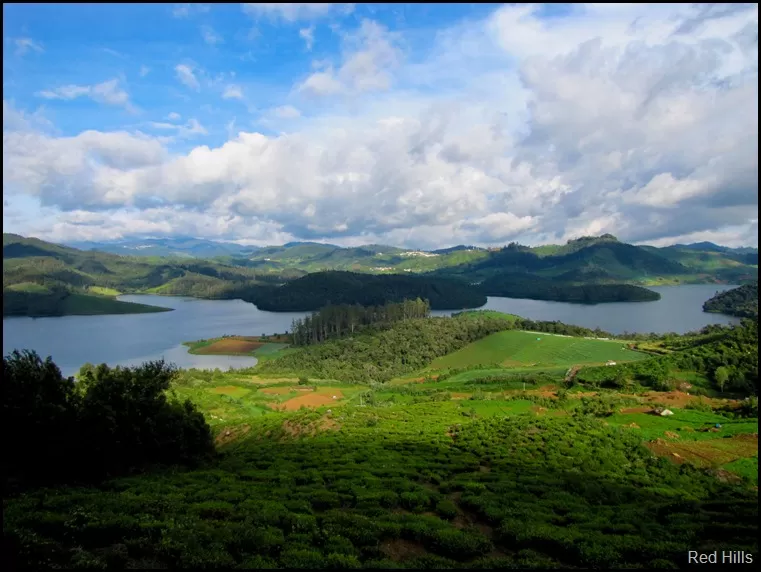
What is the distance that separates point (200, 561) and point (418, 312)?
14396cm

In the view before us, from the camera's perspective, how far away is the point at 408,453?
2753 cm

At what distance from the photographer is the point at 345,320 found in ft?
474

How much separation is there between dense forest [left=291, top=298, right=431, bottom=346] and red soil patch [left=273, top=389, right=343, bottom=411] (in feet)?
199

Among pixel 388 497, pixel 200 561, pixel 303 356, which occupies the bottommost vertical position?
pixel 303 356

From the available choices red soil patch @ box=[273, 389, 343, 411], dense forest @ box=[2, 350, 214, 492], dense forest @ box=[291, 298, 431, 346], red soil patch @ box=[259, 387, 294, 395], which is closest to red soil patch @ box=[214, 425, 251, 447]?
dense forest @ box=[2, 350, 214, 492]

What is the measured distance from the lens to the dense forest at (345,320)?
446ft

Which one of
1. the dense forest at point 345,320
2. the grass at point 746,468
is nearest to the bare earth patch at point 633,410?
the grass at point 746,468

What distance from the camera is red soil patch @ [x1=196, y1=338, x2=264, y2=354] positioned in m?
127

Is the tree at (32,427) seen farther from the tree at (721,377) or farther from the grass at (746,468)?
the tree at (721,377)

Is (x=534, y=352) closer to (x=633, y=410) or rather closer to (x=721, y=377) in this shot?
(x=721, y=377)

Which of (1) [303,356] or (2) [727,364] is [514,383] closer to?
(2) [727,364]

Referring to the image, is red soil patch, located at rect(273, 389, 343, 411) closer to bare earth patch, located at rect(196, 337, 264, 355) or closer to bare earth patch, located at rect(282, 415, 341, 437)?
bare earth patch, located at rect(282, 415, 341, 437)

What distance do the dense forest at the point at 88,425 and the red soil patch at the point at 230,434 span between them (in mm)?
10774

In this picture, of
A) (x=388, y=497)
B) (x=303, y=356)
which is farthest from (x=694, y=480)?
(x=303, y=356)
